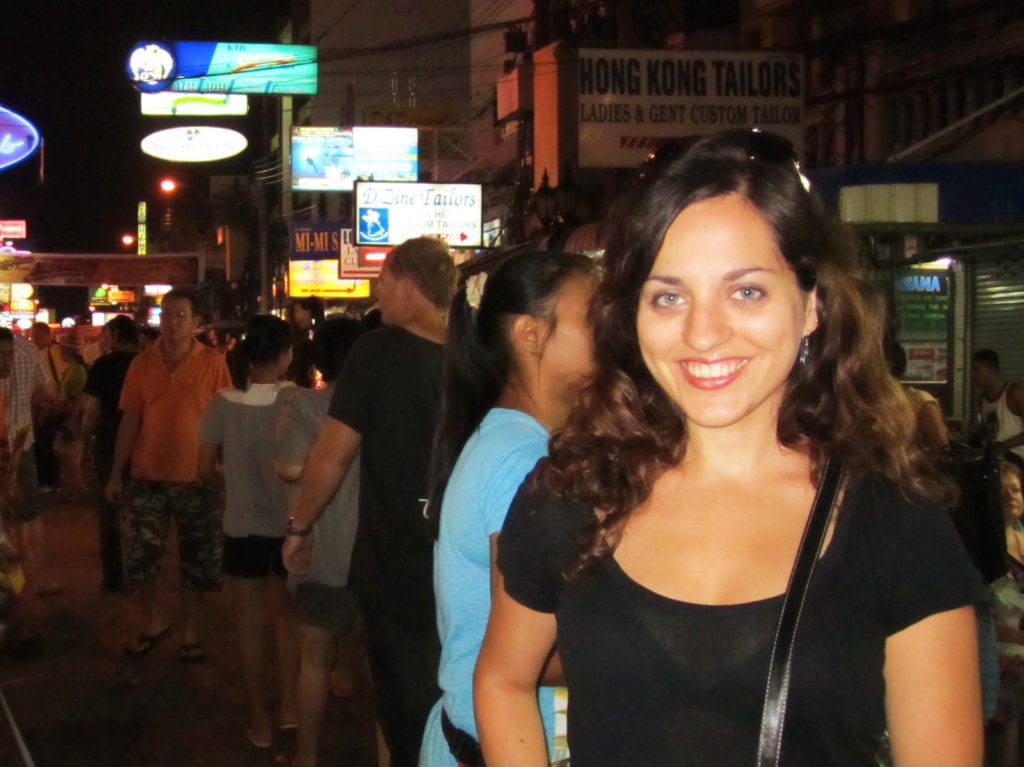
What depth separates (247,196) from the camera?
5422 centimetres

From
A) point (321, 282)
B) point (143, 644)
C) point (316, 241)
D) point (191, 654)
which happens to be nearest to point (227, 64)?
point (316, 241)

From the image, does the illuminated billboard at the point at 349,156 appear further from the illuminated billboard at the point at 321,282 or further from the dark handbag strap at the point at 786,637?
the dark handbag strap at the point at 786,637

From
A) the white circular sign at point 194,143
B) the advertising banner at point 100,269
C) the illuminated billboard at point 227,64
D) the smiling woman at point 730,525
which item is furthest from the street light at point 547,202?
the white circular sign at point 194,143

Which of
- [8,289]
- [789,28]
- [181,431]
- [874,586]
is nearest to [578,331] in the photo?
[874,586]

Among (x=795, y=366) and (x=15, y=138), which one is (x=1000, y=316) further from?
(x=795, y=366)

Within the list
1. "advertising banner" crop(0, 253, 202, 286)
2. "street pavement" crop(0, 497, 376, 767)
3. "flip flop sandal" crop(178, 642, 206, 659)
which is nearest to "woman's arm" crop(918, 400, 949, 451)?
"street pavement" crop(0, 497, 376, 767)

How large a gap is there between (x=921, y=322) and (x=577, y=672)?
394 inches

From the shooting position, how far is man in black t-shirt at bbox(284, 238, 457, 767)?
4.16 metres

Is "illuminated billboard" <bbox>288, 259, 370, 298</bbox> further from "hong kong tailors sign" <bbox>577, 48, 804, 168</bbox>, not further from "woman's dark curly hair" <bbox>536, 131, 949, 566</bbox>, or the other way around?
"woman's dark curly hair" <bbox>536, 131, 949, 566</bbox>

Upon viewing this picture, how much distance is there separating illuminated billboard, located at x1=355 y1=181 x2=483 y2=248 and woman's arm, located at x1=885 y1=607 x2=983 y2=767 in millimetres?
20832

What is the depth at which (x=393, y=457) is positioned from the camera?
4.53 metres

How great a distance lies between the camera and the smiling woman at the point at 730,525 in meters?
1.83

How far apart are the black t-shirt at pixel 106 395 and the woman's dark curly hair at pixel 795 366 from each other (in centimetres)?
712

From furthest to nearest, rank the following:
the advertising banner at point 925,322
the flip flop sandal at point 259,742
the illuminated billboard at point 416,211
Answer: the illuminated billboard at point 416,211 → the advertising banner at point 925,322 → the flip flop sandal at point 259,742
